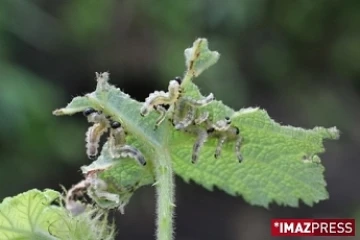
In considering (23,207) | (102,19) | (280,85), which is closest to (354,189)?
A: (280,85)

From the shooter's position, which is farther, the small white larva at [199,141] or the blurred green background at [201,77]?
the blurred green background at [201,77]

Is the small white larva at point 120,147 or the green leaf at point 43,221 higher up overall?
the small white larva at point 120,147

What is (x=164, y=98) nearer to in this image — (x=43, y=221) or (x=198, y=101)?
(x=198, y=101)

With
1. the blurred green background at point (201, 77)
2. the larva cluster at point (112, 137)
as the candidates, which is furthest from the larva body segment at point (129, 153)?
the blurred green background at point (201, 77)

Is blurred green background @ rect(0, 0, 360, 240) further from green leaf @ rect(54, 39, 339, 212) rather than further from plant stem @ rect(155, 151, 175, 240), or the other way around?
plant stem @ rect(155, 151, 175, 240)

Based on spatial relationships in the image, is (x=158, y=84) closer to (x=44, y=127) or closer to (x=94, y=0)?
(x=94, y=0)

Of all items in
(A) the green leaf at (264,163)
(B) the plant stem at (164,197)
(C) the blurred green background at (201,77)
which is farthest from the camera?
(C) the blurred green background at (201,77)

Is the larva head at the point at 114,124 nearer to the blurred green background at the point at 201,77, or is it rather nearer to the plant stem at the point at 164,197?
the plant stem at the point at 164,197
